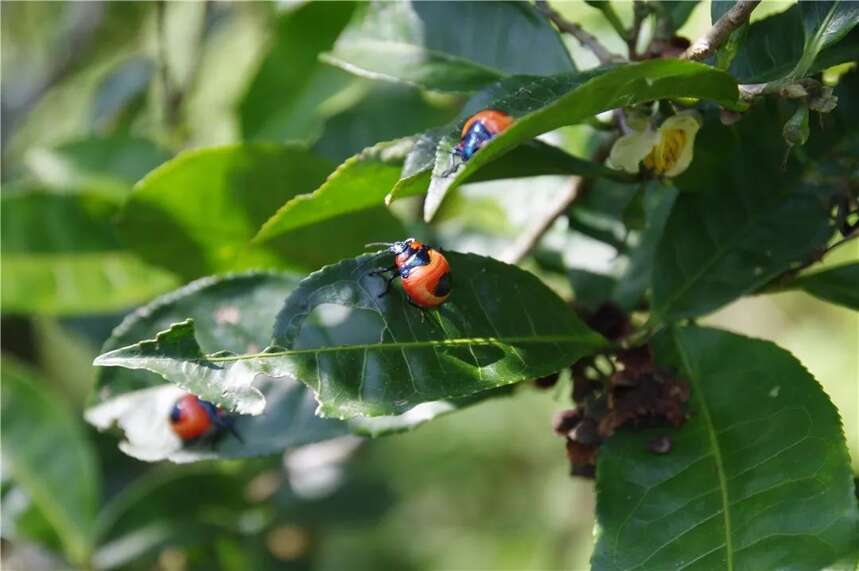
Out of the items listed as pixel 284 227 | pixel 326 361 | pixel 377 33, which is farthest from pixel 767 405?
pixel 377 33

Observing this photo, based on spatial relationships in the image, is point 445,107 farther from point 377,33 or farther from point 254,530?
point 254,530

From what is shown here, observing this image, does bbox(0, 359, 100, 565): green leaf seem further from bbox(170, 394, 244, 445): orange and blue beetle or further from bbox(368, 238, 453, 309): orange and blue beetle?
bbox(368, 238, 453, 309): orange and blue beetle

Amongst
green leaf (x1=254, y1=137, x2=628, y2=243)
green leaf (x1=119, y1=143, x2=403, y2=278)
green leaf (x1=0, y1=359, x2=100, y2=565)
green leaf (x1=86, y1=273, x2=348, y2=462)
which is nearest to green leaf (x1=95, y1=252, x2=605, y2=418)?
green leaf (x1=254, y1=137, x2=628, y2=243)

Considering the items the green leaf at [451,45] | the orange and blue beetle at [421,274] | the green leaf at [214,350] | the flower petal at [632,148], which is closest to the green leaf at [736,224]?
the flower petal at [632,148]

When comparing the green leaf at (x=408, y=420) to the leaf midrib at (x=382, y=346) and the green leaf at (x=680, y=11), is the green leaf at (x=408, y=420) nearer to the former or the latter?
the leaf midrib at (x=382, y=346)

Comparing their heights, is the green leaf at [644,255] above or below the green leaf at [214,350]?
above

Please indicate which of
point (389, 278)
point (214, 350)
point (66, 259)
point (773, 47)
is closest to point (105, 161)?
point (66, 259)

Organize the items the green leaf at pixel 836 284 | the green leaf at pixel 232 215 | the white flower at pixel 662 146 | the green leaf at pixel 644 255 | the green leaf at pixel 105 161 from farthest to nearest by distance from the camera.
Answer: the green leaf at pixel 105 161, the green leaf at pixel 232 215, the green leaf at pixel 644 255, the green leaf at pixel 836 284, the white flower at pixel 662 146
